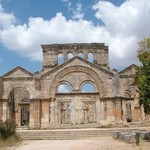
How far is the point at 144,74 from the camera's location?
765 inches

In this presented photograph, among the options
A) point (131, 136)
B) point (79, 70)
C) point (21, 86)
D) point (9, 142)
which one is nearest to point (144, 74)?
point (131, 136)

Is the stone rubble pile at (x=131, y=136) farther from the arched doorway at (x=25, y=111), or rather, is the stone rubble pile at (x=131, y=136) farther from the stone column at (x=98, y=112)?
the arched doorway at (x=25, y=111)

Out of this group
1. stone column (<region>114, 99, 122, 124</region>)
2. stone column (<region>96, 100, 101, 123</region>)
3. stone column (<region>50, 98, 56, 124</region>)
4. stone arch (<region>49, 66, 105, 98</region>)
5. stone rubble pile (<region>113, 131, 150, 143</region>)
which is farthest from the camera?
stone column (<region>96, 100, 101, 123</region>)

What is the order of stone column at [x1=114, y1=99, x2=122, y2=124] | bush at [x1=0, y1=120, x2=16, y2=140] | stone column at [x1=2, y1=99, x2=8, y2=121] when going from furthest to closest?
stone column at [x1=2, y1=99, x2=8, y2=121], stone column at [x1=114, y1=99, x2=122, y2=124], bush at [x1=0, y1=120, x2=16, y2=140]

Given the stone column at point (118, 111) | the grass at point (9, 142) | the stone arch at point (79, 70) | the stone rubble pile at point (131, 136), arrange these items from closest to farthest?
1. the stone rubble pile at point (131, 136)
2. the grass at point (9, 142)
3. the stone column at point (118, 111)
4. the stone arch at point (79, 70)

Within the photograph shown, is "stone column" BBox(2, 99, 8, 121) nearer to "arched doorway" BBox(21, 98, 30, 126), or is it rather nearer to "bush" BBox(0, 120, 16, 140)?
"arched doorway" BBox(21, 98, 30, 126)

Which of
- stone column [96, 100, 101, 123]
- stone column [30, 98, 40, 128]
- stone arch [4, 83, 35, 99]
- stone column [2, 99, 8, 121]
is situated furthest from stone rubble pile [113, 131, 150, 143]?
stone column [2, 99, 8, 121]

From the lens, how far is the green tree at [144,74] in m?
19.1

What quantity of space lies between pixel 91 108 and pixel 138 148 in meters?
30.7

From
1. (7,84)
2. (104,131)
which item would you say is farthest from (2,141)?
(7,84)

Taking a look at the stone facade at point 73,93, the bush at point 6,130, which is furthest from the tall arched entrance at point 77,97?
the bush at point 6,130

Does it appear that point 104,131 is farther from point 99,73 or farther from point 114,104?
point 99,73

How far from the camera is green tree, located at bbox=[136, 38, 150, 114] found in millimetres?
19078

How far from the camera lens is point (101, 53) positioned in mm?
40719
